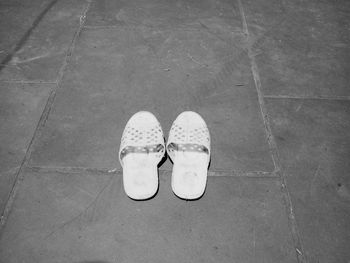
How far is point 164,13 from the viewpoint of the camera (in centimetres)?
291

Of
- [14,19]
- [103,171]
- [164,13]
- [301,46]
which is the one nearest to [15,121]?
[103,171]

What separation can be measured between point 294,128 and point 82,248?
1499 mm

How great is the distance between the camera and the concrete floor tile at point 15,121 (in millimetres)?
1773

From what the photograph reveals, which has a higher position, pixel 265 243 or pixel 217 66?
pixel 217 66

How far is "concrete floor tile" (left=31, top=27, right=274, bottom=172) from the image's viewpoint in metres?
1.88

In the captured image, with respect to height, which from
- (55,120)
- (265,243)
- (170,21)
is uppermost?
(170,21)

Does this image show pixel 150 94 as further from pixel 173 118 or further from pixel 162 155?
pixel 162 155

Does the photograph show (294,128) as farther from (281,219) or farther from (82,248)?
(82,248)

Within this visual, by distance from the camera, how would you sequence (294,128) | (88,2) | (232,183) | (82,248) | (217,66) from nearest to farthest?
(82,248)
(232,183)
(294,128)
(217,66)
(88,2)

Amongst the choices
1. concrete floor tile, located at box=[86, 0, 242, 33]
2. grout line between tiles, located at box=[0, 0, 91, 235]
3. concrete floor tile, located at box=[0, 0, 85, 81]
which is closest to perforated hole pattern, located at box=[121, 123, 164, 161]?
grout line between tiles, located at box=[0, 0, 91, 235]

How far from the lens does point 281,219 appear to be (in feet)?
5.28

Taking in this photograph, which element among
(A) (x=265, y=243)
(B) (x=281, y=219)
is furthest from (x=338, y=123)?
(A) (x=265, y=243)

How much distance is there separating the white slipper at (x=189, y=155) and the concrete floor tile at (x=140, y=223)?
98 millimetres

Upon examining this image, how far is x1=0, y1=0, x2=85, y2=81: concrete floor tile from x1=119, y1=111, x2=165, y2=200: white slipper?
937 mm
